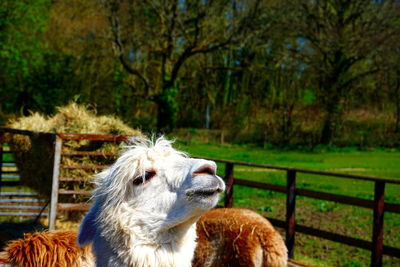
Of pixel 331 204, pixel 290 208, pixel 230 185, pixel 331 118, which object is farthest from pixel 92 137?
pixel 331 118

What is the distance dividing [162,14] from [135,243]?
21301 mm

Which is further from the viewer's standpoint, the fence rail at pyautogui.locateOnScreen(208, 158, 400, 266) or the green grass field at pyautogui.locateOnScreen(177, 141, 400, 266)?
the green grass field at pyautogui.locateOnScreen(177, 141, 400, 266)

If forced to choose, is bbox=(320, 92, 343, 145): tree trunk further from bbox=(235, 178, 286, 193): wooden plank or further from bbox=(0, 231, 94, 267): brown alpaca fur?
bbox=(0, 231, 94, 267): brown alpaca fur

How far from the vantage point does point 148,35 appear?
926 inches

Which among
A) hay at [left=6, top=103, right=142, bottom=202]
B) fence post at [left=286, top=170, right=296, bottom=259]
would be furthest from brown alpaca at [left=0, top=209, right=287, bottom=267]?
hay at [left=6, top=103, right=142, bottom=202]

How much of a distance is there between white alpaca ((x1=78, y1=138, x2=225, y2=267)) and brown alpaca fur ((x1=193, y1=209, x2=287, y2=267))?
165 cm

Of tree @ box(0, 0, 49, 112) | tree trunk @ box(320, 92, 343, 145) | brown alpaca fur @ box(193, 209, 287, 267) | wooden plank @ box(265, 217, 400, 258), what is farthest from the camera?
tree trunk @ box(320, 92, 343, 145)

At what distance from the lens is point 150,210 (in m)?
2.60

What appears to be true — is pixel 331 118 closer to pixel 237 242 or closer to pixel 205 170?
pixel 237 242

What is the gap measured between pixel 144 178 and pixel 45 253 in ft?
2.48

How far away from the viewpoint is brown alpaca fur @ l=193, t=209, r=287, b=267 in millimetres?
4266

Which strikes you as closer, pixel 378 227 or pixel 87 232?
pixel 87 232

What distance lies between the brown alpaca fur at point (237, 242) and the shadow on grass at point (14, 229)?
3.14 meters

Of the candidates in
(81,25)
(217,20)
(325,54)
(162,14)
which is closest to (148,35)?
(162,14)
